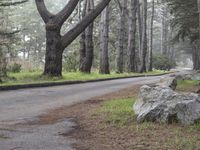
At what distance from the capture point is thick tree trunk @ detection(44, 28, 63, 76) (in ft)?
68.5

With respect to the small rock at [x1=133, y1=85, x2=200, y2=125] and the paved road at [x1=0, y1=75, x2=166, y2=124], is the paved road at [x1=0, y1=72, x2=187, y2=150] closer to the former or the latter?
the paved road at [x1=0, y1=75, x2=166, y2=124]

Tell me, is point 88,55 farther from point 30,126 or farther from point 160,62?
point 160,62

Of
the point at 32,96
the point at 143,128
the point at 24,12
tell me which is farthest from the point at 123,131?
the point at 24,12

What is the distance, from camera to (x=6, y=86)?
15.4m

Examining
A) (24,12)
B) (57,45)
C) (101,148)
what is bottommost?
(101,148)

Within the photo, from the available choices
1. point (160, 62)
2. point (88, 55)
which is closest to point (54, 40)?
point (88, 55)

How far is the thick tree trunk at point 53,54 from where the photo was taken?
2088cm

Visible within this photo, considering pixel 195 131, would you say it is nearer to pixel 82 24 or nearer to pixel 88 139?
pixel 88 139

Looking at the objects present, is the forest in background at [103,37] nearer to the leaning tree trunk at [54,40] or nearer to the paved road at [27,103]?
the leaning tree trunk at [54,40]

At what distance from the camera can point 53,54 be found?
20.9 m

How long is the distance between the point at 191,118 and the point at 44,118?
305cm

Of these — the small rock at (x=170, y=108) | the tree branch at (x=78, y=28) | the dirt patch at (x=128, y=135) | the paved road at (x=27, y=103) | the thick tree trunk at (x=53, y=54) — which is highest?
the tree branch at (x=78, y=28)

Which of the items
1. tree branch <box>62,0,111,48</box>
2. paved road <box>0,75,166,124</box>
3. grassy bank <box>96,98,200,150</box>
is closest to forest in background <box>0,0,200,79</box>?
tree branch <box>62,0,111,48</box>

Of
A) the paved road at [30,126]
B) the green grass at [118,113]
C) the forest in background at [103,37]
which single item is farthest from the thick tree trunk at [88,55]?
the green grass at [118,113]
